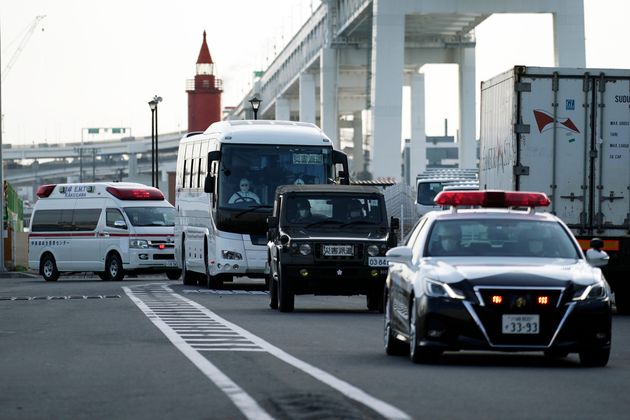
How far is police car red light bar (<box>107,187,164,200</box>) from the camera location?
48844mm

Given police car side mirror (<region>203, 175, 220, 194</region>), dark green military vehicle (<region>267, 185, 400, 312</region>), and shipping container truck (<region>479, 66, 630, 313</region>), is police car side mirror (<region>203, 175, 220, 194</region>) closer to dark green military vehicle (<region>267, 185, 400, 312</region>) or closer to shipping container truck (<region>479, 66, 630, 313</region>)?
dark green military vehicle (<region>267, 185, 400, 312</region>)

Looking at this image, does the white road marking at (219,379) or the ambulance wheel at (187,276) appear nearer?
the white road marking at (219,379)

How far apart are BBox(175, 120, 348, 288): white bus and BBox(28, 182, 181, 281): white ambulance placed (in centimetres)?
965

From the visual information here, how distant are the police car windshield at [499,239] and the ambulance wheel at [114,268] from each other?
103 feet

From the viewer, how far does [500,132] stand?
2916cm

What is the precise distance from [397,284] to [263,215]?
18.8 metres

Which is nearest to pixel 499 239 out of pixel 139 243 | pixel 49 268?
pixel 139 243

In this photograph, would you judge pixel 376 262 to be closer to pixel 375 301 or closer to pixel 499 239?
pixel 375 301

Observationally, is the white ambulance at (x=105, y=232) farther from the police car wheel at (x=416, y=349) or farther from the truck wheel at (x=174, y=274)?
the police car wheel at (x=416, y=349)

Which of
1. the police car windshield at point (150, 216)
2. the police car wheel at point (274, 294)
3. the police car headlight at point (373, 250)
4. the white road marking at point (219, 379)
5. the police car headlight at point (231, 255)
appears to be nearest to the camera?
the white road marking at point (219, 379)

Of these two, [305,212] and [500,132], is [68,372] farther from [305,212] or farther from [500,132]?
[500,132]

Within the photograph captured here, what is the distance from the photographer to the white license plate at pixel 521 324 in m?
15.8

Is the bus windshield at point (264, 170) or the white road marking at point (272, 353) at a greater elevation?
the bus windshield at point (264, 170)

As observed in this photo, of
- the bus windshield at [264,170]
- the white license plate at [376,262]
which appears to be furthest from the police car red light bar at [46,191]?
the white license plate at [376,262]
